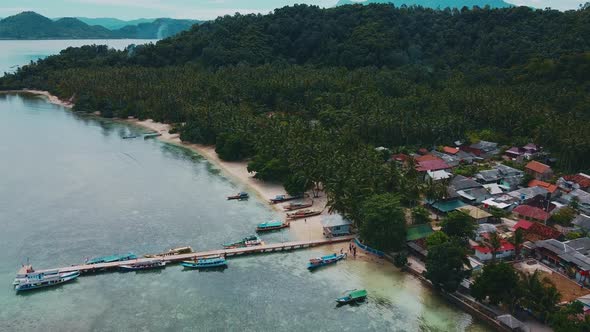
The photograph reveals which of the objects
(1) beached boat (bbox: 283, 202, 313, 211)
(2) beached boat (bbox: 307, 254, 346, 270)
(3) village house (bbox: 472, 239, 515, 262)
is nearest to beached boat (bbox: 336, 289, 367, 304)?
(2) beached boat (bbox: 307, 254, 346, 270)

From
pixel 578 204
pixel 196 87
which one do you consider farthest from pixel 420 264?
pixel 196 87

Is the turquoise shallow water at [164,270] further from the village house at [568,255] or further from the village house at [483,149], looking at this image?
the village house at [483,149]

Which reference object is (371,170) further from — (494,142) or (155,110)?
(155,110)

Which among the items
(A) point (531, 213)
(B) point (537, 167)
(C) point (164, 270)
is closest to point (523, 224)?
(A) point (531, 213)

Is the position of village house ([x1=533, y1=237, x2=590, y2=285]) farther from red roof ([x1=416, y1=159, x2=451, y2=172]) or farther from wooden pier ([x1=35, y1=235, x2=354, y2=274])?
red roof ([x1=416, y1=159, x2=451, y2=172])

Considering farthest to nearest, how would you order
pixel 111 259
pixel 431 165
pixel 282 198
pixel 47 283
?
pixel 431 165 < pixel 282 198 < pixel 111 259 < pixel 47 283

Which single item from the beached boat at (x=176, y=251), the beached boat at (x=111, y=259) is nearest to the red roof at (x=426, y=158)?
the beached boat at (x=176, y=251)

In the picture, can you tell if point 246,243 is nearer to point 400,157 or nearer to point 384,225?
point 384,225
